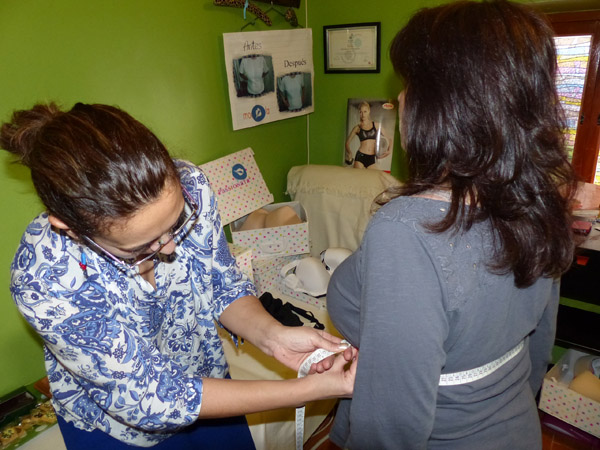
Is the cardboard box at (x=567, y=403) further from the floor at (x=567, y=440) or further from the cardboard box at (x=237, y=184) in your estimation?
the cardboard box at (x=237, y=184)

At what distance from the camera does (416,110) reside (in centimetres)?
71

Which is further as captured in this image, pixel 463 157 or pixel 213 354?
pixel 213 354

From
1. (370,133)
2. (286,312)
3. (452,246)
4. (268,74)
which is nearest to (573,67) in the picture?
(370,133)

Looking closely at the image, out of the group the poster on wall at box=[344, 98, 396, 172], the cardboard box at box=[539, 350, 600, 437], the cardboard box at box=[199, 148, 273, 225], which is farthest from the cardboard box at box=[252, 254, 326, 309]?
the cardboard box at box=[539, 350, 600, 437]

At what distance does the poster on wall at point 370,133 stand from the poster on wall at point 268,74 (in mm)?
325

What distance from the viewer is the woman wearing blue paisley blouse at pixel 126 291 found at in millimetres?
730

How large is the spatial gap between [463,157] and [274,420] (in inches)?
49.7

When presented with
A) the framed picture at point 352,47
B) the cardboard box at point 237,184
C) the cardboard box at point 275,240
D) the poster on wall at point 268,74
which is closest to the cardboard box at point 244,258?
the cardboard box at point 275,240

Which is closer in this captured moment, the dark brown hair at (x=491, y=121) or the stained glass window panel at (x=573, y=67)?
the dark brown hair at (x=491, y=121)

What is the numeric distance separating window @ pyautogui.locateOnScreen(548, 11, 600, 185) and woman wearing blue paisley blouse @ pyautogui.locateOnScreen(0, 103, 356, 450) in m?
1.83

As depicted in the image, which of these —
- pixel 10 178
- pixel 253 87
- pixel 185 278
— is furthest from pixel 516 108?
pixel 253 87

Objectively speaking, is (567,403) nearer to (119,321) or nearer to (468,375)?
(468,375)

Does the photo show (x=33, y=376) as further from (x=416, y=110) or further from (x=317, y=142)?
(x=317, y=142)

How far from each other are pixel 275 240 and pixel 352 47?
127cm
